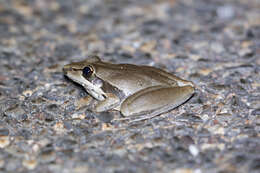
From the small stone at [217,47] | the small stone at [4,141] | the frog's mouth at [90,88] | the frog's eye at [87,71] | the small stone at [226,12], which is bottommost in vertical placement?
the small stone at [4,141]

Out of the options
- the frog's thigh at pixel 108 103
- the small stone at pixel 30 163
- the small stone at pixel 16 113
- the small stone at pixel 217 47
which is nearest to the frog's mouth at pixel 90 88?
the frog's thigh at pixel 108 103

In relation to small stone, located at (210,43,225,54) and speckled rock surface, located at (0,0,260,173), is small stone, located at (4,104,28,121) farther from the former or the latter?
small stone, located at (210,43,225,54)

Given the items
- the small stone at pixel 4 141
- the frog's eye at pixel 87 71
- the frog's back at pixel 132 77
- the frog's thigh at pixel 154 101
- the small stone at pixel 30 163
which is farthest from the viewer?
the frog's eye at pixel 87 71

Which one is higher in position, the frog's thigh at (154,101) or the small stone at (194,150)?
the frog's thigh at (154,101)

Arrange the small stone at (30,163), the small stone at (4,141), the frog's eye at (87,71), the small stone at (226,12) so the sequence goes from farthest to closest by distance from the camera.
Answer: the small stone at (226,12) → the frog's eye at (87,71) → the small stone at (4,141) → the small stone at (30,163)

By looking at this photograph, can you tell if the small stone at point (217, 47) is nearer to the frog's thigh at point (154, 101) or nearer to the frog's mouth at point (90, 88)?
the frog's thigh at point (154, 101)

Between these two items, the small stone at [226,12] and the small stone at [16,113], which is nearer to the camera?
the small stone at [16,113]
